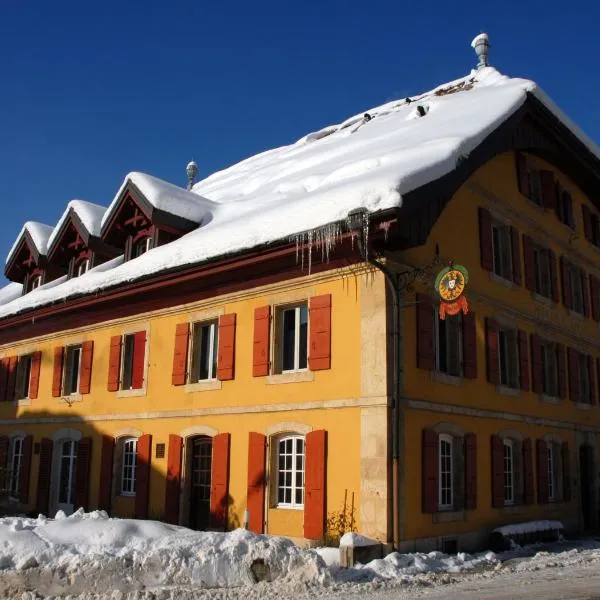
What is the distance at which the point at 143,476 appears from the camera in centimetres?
1529

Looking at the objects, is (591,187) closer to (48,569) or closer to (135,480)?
(135,480)

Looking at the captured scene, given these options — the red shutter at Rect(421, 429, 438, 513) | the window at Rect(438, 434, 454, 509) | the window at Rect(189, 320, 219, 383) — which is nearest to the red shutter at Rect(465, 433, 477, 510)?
the window at Rect(438, 434, 454, 509)

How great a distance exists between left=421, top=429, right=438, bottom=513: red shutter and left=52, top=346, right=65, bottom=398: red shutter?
10.2m

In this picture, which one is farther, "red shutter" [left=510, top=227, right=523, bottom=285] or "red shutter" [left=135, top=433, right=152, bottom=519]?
"red shutter" [left=510, top=227, right=523, bottom=285]

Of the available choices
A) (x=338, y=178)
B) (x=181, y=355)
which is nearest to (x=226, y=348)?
(x=181, y=355)

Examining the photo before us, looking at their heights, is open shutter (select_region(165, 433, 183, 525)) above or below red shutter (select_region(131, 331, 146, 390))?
below

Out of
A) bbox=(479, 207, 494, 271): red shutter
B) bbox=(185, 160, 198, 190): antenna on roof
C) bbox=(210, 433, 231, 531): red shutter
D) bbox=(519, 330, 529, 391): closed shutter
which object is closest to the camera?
bbox=(210, 433, 231, 531): red shutter

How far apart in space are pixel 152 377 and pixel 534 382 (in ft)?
27.4

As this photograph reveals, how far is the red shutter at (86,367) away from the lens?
17594 mm

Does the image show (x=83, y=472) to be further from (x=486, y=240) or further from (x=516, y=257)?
(x=516, y=257)

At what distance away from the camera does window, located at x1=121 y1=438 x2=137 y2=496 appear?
1602cm

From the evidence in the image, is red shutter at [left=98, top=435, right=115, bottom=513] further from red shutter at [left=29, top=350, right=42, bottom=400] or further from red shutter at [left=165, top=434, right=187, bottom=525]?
red shutter at [left=29, top=350, right=42, bottom=400]

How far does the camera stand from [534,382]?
16.3 meters

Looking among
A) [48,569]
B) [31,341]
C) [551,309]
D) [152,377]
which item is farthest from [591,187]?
[48,569]
